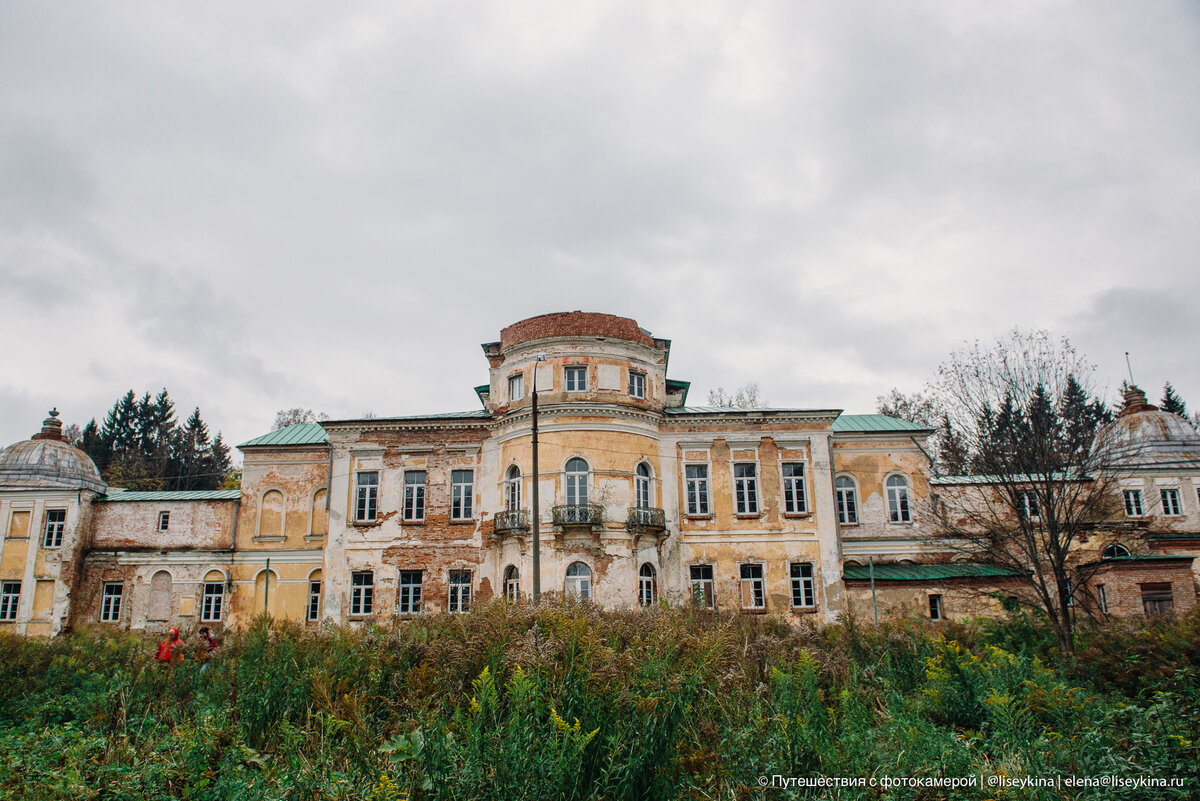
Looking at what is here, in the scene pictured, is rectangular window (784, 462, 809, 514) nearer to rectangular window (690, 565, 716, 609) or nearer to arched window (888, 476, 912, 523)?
rectangular window (690, 565, 716, 609)

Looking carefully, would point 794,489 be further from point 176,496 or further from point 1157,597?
point 176,496

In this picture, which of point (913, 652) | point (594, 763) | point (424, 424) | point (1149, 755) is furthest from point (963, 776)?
point (424, 424)

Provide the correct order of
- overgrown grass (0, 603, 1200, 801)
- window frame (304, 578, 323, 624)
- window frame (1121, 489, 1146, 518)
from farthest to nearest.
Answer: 1. window frame (1121, 489, 1146, 518)
2. window frame (304, 578, 323, 624)
3. overgrown grass (0, 603, 1200, 801)

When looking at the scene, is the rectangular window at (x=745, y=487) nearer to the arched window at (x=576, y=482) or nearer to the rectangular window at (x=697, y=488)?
the rectangular window at (x=697, y=488)

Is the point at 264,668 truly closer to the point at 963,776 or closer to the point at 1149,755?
the point at 963,776

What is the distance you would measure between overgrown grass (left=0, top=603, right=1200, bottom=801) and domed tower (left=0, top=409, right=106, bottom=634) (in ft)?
79.4

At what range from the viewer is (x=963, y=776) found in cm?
682

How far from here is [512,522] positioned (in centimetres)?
2722

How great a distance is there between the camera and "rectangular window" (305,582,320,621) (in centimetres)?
3111

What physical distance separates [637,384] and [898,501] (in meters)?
12.5

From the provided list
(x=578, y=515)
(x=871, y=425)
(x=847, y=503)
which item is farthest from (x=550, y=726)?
(x=871, y=425)

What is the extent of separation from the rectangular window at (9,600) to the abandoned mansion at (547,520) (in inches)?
3.7

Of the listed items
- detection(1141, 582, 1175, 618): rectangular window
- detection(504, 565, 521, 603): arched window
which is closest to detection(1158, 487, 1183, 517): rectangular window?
detection(1141, 582, 1175, 618): rectangular window

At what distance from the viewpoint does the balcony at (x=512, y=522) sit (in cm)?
2686
